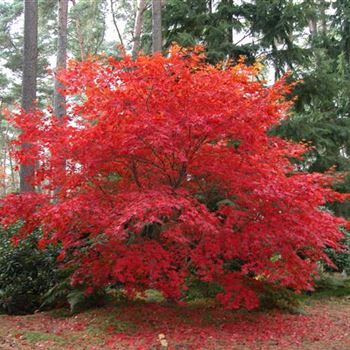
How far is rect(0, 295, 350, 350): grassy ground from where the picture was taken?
18.1 feet

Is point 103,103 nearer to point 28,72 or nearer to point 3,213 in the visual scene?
point 3,213

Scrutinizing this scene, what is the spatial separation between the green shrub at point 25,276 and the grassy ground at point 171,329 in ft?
1.56

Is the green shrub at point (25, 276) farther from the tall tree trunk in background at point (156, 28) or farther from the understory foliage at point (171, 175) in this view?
the tall tree trunk in background at point (156, 28)

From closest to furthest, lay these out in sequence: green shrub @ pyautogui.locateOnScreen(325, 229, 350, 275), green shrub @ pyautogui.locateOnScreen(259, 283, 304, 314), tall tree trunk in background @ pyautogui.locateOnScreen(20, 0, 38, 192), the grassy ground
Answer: the grassy ground
green shrub @ pyautogui.locateOnScreen(259, 283, 304, 314)
green shrub @ pyautogui.locateOnScreen(325, 229, 350, 275)
tall tree trunk in background @ pyautogui.locateOnScreen(20, 0, 38, 192)

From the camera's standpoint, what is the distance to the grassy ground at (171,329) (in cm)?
553

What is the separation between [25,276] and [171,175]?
10.9 ft

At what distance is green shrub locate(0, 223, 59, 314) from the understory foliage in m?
1.45

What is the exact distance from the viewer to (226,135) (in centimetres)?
599

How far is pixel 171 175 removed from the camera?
20.6 ft

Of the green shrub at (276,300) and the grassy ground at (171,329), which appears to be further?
the green shrub at (276,300)

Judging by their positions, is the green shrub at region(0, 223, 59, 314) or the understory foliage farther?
the green shrub at region(0, 223, 59, 314)

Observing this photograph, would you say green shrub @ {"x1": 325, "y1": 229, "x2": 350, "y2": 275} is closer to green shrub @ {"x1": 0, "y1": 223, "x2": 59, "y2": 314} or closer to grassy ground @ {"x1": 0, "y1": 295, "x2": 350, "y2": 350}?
grassy ground @ {"x1": 0, "y1": 295, "x2": 350, "y2": 350}

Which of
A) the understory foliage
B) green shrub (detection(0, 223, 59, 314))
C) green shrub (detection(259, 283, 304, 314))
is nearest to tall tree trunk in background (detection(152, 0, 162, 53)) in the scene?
the understory foliage

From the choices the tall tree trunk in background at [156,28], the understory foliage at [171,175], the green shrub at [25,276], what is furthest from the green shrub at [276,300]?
the tall tree trunk in background at [156,28]
